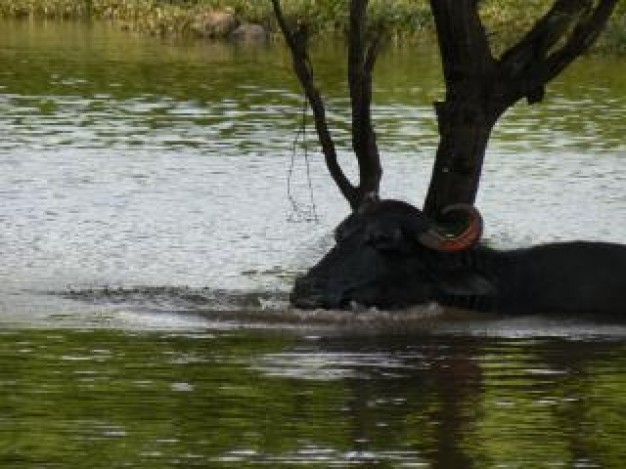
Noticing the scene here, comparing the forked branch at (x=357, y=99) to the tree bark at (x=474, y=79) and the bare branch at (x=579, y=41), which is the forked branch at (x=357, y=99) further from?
the bare branch at (x=579, y=41)

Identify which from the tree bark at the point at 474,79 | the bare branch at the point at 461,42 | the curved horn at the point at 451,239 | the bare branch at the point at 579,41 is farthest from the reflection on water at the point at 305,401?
the bare branch at the point at 579,41

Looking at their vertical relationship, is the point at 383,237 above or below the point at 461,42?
below

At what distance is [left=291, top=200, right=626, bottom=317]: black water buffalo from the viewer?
512 inches

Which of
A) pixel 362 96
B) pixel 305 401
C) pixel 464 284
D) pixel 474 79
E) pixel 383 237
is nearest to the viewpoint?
pixel 305 401

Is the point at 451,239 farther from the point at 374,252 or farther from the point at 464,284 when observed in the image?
the point at 374,252


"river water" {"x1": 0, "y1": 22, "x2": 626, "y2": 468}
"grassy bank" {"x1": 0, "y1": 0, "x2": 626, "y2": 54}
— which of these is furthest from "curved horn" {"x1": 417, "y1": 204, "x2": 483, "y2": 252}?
"grassy bank" {"x1": 0, "y1": 0, "x2": 626, "y2": 54}

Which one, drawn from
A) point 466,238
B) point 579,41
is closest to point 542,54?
point 579,41

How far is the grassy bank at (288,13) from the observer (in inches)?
1986

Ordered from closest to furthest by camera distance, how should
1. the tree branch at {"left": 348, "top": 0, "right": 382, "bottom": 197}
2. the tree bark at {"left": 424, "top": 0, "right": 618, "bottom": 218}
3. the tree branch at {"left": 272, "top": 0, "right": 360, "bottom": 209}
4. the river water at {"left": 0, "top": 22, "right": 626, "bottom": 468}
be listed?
the river water at {"left": 0, "top": 22, "right": 626, "bottom": 468} < the tree bark at {"left": 424, "top": 0, "right": 618, "bottom": 218} < the tree branch at {"left": 348, "top": 0, "right": 382, "bottom": 197} < the tree branch at {"left": 272, "top": 0, "right": 360, "bottom": 209}

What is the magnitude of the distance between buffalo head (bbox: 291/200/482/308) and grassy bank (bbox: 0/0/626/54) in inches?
1303

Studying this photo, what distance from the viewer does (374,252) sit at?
13.0 m

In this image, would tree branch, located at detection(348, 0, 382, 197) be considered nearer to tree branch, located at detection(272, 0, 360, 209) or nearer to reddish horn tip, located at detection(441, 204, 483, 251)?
tree branch, located at detection(272, 0, 360, 209)

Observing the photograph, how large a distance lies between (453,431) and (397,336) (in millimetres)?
3394

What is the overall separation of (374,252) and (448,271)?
0.53 metres
